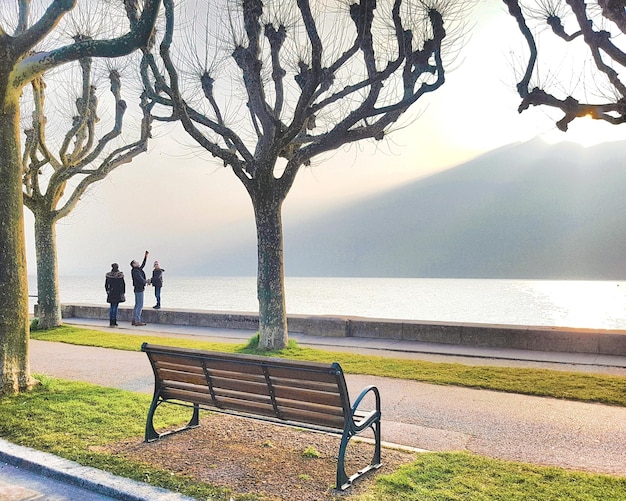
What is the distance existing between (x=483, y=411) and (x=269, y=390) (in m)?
3.24

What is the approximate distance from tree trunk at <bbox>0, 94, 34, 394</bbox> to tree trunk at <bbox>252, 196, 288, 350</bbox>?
4.91 meters

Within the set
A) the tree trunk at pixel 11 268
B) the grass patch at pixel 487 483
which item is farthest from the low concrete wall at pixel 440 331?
the tree trunk at pixel 11 268

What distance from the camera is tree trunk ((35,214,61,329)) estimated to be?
54.5 feet

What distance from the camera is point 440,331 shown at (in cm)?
1352

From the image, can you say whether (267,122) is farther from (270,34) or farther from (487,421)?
(487,421)

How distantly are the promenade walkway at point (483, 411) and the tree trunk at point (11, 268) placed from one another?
1448mm

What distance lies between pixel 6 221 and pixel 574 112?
903cm

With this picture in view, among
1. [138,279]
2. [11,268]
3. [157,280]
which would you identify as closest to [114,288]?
[138,279]

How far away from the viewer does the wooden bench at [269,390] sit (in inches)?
195

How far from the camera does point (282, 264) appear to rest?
489 inches

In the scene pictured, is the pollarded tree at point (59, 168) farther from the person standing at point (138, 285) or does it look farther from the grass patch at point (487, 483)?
the grass patch at point (487, 483)

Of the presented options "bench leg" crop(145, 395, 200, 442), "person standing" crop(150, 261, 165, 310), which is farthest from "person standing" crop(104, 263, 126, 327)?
"bench leg" crop(145, 395, 200, 442)

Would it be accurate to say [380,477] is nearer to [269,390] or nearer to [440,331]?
[269,390]

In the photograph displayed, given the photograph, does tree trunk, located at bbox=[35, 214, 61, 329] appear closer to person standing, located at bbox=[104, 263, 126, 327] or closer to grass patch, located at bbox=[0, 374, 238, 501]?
person standing, located at bbox=[104, 263, 126, 327]
